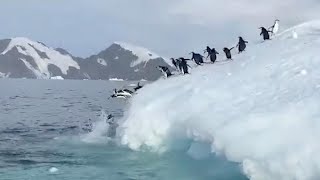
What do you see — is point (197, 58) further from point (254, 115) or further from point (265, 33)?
point (254, 115)

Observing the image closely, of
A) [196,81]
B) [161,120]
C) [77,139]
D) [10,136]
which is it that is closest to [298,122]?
[161,120]

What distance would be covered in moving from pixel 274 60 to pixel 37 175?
8.12 m

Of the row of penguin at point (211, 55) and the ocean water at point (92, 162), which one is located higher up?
the row of penguin at point (211, 55)

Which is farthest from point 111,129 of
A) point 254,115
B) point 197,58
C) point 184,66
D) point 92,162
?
point 254,115

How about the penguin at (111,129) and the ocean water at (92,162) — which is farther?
the penguin at (111,129)

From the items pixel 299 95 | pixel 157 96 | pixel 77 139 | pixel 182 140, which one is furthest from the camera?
pixel 77 139

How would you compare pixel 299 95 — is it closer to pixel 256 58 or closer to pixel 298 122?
pixel 298 122

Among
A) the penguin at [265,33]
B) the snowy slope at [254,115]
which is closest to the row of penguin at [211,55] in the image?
the penguin at [265,33]

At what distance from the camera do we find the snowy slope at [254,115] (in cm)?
901

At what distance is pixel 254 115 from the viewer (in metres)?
10.4

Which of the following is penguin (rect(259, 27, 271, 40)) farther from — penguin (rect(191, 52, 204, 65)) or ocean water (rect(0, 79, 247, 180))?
ocean water (rect(0, 79, 247, 180))

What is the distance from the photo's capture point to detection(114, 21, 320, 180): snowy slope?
901 cm

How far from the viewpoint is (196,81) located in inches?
690

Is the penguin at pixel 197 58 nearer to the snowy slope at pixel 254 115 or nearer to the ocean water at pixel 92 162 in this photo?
the ocean water at pixel 92 162
